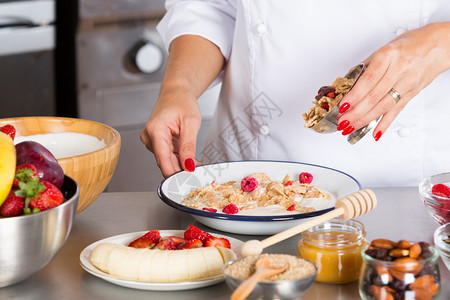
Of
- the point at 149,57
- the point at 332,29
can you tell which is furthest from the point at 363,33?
the point at 149,57

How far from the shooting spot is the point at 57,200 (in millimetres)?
796

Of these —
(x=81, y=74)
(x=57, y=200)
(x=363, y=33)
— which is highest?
(x=363, y=33)

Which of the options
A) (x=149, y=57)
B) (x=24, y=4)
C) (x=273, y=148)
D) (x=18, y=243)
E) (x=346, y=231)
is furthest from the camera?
(x=149, y=57)

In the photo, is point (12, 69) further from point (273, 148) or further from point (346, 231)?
point (346, 231)

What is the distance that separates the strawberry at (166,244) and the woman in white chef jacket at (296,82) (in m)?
0.34

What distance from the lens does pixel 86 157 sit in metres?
0.99

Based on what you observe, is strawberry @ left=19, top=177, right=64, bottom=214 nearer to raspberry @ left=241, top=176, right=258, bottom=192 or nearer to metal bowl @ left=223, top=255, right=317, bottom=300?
metal bowl @ left=223, top=255, right=317, bottom=300

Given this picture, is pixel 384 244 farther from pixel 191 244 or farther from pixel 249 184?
pixel 249 184

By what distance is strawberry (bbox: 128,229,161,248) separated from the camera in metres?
0.93

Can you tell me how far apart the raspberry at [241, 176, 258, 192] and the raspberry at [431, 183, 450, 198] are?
322 mm

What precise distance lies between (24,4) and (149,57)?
0.56 metres

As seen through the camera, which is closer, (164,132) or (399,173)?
(164,132)

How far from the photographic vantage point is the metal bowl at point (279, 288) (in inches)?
28.8

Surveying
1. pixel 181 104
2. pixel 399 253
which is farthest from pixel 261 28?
pixel 399 253
